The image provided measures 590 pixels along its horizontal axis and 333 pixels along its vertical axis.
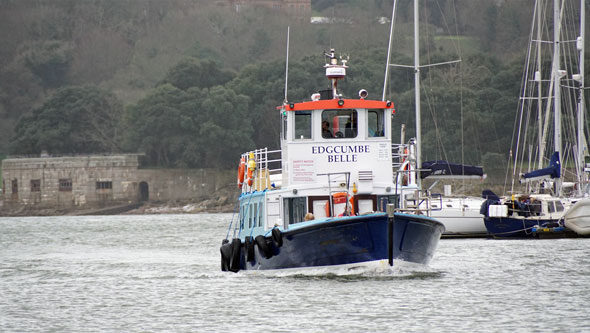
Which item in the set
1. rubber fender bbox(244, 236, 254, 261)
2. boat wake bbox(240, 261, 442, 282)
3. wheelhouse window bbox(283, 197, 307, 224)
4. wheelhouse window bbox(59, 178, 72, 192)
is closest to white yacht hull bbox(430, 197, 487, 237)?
rubber fender bbox(244, 236, 254, 261)

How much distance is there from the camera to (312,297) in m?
29.0

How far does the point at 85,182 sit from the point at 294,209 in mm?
98163

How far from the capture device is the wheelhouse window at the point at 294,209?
104ft

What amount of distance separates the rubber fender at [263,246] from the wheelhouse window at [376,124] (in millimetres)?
4084

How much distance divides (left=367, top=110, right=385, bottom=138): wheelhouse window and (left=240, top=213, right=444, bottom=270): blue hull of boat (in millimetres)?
3031

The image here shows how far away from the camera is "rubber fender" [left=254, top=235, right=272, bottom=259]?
31.6m

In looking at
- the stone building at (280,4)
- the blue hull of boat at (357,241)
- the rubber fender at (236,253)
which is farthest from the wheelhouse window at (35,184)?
the blue hull of boat at (357,241)

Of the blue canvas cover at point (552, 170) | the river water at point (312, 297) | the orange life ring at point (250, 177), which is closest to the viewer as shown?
the river water at point (312, 297)

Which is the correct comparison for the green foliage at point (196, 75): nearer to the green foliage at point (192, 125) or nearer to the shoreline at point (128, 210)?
the green foliage at point (192, 125)

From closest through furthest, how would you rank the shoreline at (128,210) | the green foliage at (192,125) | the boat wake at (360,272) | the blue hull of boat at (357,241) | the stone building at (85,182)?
the blue hull of boat at (357,241) < the boat wake at (360,272) < the green foliage at (192,125) < the shoreline at (128,210) < the stone building at (85,182)

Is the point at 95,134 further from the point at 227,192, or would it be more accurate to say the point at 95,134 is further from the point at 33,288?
the point at 33,288

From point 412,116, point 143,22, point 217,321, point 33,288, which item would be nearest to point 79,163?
point 412,116

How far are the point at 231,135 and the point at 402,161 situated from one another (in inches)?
3419

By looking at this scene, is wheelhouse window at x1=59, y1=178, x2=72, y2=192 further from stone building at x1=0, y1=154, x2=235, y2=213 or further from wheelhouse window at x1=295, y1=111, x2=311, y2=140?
wheelhouse window at x1=295, y1=111, x2=311, y2=140
